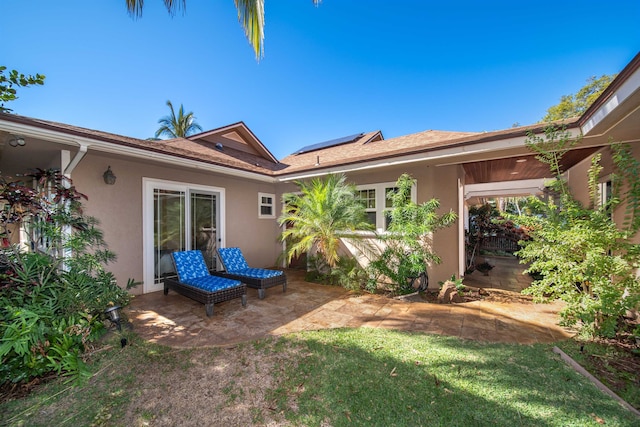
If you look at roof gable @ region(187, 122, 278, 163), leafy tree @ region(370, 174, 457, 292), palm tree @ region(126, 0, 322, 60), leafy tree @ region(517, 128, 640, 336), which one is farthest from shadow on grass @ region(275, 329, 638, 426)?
roof gable @ region(187, 122, 278, 163)

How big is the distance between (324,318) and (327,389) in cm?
218

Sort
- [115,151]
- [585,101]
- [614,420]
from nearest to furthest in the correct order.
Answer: [614,420], [115,151], [585,101]

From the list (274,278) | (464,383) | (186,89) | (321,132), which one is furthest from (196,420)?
(321,132)

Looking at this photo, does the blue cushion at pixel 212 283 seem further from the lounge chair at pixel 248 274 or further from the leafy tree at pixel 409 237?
the leafy tree at pixel 409 237

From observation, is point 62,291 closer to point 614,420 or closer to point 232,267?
point 232,267

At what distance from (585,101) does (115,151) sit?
109ft

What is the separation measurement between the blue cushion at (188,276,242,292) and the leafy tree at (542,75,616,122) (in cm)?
2770

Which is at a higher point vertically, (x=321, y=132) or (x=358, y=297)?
(x=321, y=132)

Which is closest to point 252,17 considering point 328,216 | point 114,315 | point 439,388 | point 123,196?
point 328,216

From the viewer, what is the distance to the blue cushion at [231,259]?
7191 millimetres

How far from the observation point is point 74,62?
706cm

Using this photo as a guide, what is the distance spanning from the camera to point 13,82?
3.16 m

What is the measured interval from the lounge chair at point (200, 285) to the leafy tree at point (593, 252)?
5755 mm

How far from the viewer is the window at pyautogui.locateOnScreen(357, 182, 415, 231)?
794cm
